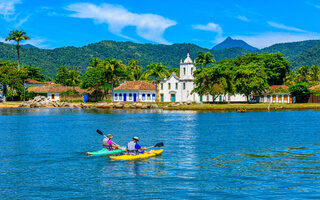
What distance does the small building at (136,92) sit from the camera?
10631 centimetres

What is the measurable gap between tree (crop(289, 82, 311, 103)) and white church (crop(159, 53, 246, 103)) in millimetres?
13151

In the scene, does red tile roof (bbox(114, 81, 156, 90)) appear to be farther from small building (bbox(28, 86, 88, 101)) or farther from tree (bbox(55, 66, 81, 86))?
tree (bbox(55, 66, 81, 86))

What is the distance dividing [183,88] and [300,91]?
30.1m

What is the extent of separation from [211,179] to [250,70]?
247 feet

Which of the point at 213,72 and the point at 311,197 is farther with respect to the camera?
the point at 213,72

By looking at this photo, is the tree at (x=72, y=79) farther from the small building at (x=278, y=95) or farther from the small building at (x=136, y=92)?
the small building at (x=278, y=95)

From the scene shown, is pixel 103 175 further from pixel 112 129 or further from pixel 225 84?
pixel 225 84

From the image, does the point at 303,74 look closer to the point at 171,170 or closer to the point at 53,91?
the point at 53,91

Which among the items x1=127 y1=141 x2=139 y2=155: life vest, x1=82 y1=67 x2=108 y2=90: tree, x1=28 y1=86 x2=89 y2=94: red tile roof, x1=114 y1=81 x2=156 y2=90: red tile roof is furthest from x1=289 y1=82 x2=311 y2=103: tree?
x1=127 y1=141 x2=139 y2=155: life vest

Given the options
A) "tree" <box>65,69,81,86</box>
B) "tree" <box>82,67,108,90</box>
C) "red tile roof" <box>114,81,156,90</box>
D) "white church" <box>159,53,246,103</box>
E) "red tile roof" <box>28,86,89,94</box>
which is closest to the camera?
"white church" <box>159,53,246,103</box>

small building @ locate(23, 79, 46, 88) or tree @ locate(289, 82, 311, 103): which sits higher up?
small building @ locate(23, 79, 46, 88)

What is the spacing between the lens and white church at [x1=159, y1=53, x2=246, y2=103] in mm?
99062

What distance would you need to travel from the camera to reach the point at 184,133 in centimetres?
4209

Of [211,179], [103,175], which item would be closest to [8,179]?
[103,175]
